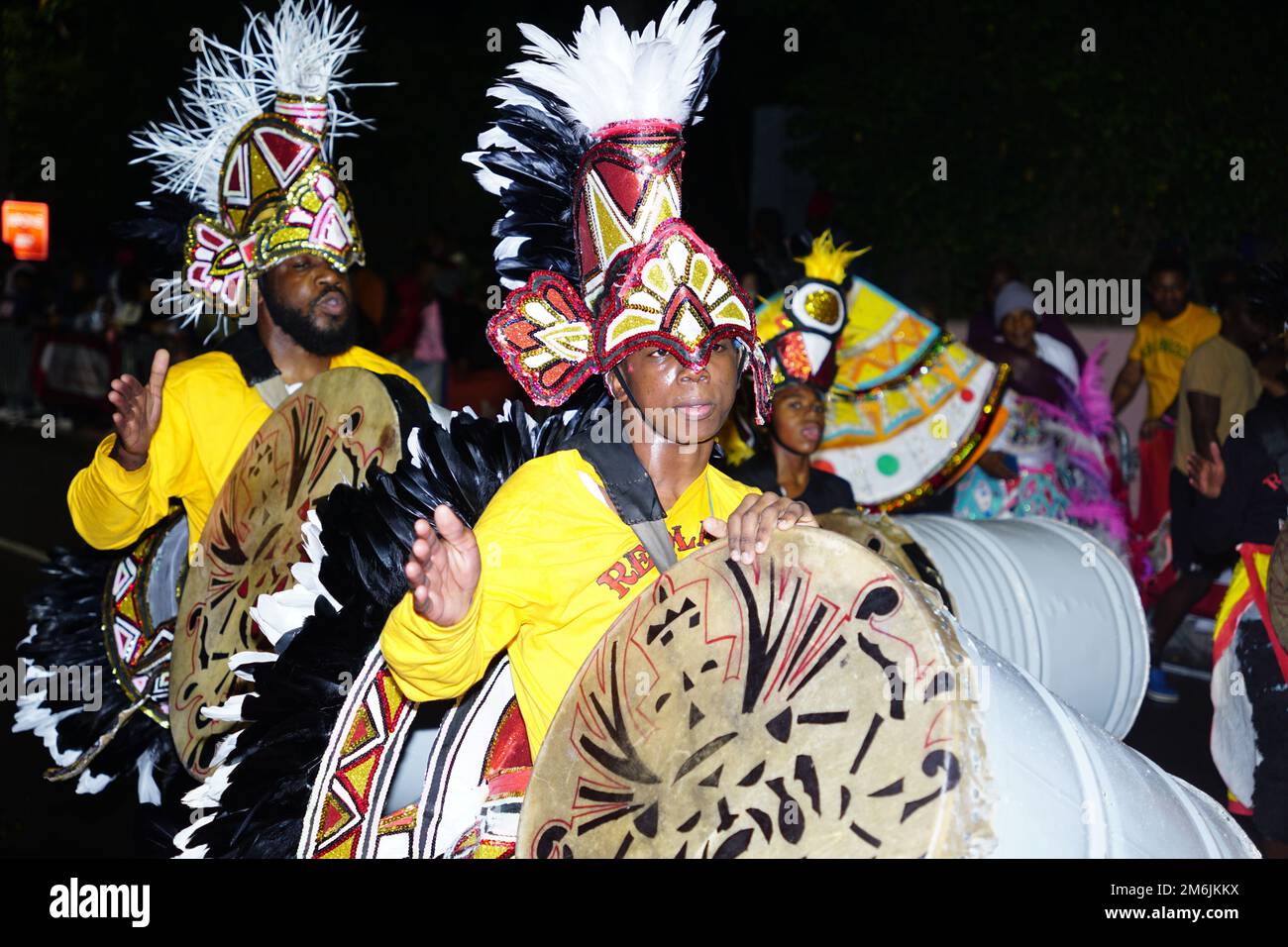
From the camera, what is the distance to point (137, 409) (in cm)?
405

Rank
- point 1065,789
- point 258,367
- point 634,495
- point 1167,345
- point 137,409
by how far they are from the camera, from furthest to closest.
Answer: point 1167,345 < point 258,367 < point 137,409 < point 634,495 < point 1065,789

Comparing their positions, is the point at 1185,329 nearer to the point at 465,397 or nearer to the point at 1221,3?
the point at 1221,3

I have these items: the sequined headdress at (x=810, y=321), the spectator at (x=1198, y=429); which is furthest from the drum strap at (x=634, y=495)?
the spectator at (x=1198, y=429)

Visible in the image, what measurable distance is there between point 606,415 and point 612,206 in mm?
395

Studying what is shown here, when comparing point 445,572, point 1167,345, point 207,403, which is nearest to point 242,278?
point 207,403

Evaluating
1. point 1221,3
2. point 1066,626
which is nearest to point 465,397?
point 1221,3

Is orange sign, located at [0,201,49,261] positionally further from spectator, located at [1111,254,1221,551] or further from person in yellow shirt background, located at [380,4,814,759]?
person in yellow shirt background, located at [380,4,814,759]

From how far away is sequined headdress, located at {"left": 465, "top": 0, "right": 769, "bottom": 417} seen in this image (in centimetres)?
280

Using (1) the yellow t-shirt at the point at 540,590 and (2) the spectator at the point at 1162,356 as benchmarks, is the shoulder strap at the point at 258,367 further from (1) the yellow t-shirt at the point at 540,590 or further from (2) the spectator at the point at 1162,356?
(2) the spectator at the point at 1162,356

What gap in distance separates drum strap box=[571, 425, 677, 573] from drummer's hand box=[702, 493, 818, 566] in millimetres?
280

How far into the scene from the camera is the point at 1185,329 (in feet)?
26.7

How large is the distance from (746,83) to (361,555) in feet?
47.2

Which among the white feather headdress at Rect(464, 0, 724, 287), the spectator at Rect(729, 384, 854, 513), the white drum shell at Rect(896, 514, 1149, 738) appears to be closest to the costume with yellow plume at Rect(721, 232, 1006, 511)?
the white drum shell at Rect(896, 514, 1149, 738)

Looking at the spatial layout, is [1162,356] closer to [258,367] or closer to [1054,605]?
[1054,605]
